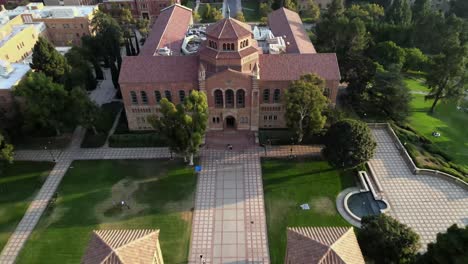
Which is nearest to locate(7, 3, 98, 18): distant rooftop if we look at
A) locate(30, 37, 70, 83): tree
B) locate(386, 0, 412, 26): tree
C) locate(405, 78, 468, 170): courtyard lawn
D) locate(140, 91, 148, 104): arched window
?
locate(30, 37, 70, 83): tree

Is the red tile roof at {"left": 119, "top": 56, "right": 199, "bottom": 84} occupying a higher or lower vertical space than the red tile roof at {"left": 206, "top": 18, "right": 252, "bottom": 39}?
lower

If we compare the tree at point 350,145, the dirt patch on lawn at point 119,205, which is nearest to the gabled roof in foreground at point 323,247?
the tree at point 350,145

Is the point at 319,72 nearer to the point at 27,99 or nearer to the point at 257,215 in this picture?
the point at 257,215

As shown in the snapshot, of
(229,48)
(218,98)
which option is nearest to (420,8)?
(229,48)

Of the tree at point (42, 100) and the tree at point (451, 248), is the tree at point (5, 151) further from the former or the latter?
the tree at point (451, 248)

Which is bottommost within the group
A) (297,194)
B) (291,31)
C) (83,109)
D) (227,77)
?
(297,194)

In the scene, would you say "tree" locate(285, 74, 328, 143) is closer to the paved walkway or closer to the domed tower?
the domed tower

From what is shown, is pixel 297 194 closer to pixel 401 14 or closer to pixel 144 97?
pixel 144 97
